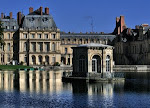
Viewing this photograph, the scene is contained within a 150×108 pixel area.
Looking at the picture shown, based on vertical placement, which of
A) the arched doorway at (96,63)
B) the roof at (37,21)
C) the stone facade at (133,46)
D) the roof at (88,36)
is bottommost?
the arched doorway at (96,63)

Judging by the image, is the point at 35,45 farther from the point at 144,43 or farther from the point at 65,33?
the point at 144,43

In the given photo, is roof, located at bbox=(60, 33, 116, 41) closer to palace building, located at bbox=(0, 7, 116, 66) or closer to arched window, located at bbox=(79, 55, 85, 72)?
palace building, located at bbox=(0, 7, 116, 66)

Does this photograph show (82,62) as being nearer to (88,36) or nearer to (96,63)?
(96,63)

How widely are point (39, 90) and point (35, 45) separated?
71123 mm

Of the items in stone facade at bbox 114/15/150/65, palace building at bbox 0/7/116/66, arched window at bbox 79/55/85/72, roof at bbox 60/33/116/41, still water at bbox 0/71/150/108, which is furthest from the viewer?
roof at bbox 60/33/116/41

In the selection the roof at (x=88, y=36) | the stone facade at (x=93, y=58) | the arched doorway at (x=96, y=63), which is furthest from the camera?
the roof at (x=88, y=36)

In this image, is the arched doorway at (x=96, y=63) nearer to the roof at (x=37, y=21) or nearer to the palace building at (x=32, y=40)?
the palace building at (x=32, y=40)

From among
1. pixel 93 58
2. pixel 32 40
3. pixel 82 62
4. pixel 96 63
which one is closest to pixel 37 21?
pixel 32 40

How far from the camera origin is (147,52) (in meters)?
114

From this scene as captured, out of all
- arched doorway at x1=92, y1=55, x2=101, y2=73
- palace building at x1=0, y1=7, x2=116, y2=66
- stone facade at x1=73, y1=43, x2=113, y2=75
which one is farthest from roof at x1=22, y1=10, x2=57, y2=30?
arched doorway at x1=92, y1=55, x2=101, y2=73

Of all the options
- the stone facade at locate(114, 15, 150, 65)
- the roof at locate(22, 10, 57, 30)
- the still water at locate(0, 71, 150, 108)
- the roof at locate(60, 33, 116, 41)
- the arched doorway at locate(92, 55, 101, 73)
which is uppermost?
the roof at locate(22, 10, 57, 30)

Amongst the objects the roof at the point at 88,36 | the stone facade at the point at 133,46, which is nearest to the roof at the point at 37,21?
the roof at the point at 88,36

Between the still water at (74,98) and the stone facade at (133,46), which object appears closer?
the still water at (74,98)

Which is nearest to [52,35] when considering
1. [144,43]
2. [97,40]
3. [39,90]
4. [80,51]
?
[97,40]
